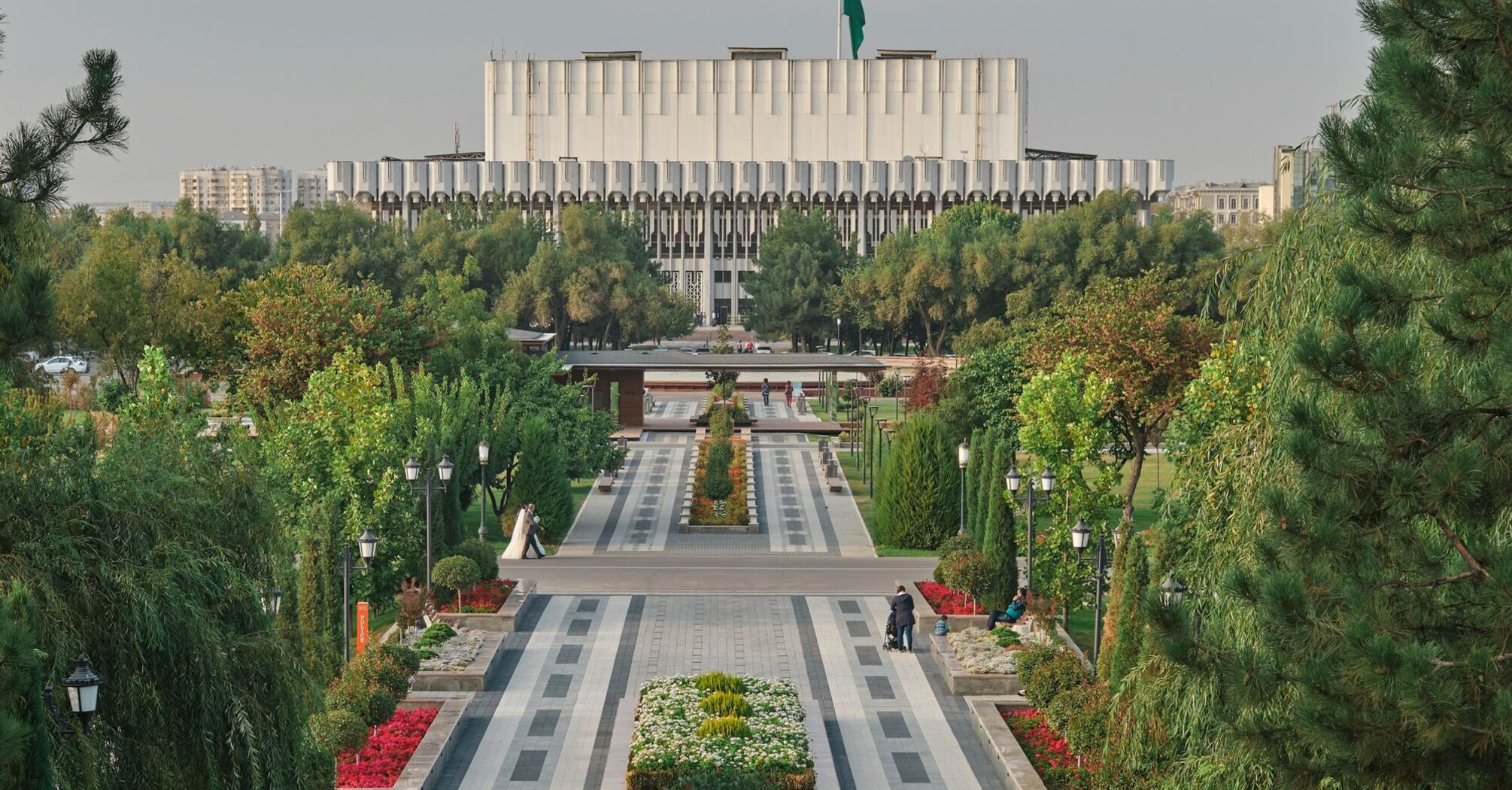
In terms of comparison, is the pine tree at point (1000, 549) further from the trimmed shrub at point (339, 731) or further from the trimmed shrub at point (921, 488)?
the trimmed shrub at point (339, 731)

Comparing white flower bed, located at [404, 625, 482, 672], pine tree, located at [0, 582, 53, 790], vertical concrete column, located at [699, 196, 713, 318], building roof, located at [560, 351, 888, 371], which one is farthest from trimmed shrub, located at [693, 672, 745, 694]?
vertical concrete column, located at [699, 196, 713, 318]

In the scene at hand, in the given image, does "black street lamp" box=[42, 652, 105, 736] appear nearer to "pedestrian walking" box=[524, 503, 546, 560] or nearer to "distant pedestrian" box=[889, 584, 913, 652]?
"distant pedestrian" box=[889, 584, 913, 652]

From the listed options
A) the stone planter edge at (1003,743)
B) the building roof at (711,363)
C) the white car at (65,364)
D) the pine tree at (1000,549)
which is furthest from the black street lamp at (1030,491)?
the white car at (65,364)

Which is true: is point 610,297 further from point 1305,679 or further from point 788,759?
point 1305,679

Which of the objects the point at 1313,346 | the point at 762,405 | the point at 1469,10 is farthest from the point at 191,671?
the point at 762,405

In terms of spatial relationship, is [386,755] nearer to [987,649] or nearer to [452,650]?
[452,650]
